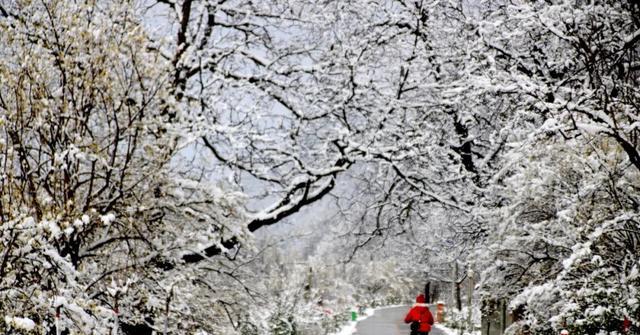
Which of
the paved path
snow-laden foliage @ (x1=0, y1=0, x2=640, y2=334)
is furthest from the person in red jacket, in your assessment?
the paved path

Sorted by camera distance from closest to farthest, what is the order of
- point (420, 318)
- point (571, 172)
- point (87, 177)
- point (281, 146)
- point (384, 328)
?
point (87, 177)
point (281, 146)
point (571, 172)
point (420, 318)
point (384, 328)

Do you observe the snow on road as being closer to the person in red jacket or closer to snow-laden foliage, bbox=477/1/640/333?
the person in red jacket

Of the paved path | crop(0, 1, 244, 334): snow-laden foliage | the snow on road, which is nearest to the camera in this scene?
crop(0, 1, 244, 334): snow-laden foliage

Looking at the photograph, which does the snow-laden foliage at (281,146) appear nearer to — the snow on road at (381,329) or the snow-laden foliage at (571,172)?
the snow-laden foliage at (571,172)

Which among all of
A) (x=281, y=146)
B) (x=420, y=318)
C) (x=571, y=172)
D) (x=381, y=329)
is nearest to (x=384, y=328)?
(x=381, y=329)

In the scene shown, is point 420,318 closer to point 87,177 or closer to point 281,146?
point 281,146

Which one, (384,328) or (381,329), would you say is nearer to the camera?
(381,329)

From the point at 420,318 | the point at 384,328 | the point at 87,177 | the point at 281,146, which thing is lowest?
the point at 420,318

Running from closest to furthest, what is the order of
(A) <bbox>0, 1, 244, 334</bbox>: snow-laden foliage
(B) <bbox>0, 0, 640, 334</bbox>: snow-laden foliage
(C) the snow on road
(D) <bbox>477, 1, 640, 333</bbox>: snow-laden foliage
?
(A) <bbox>0, 1, 244, 334</bbox>: snow-laden foliage, (B) <bbox>0, 0, 640, 334</bbox>: snow-laden foliage, (D) <bbox>477, 1, 640, 333</bbox>: snow-laden foliage, (C) the snow on road

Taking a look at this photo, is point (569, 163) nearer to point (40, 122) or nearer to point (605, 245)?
point (605, 245)

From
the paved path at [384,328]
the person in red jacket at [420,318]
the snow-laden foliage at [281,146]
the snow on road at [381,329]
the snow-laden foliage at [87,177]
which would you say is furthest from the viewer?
the paved path at [384,328]

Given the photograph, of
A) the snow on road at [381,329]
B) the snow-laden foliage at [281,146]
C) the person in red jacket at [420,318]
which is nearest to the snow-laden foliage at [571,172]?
the snow-laden foliage at [281,146]

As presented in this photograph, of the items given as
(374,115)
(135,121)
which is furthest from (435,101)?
(135,121)

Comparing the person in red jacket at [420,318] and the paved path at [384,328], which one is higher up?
the paved path at [384,328]
